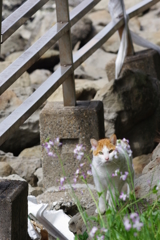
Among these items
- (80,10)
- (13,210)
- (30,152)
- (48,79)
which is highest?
(80,10)

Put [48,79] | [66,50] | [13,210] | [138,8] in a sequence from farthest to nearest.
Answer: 1. [138,8]
2. [66,50]
3. [48,79]
4. [13,210]

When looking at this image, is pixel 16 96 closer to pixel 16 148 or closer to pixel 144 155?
pixel 16 148

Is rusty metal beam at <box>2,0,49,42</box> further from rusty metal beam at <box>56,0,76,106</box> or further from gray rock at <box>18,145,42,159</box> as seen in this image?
gray rock at <box>18,145,42,159</box>

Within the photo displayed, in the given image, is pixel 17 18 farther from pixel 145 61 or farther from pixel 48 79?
pixel 145 61

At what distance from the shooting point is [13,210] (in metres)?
2.29

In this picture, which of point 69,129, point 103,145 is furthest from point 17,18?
point 69,129

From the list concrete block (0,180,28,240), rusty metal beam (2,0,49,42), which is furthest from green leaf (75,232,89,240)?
rusty metal beam (2,0,49,42)

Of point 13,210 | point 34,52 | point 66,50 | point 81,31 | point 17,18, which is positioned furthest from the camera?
point 81,31

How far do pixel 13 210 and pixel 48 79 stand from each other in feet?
4.94

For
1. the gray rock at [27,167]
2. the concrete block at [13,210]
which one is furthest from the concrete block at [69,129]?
the concrete block at [13,210]

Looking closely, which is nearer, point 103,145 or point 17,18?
point 103,145

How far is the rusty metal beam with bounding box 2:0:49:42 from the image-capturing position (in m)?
2.77

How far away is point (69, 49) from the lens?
12.1ft

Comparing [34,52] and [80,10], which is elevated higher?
[80,10]
